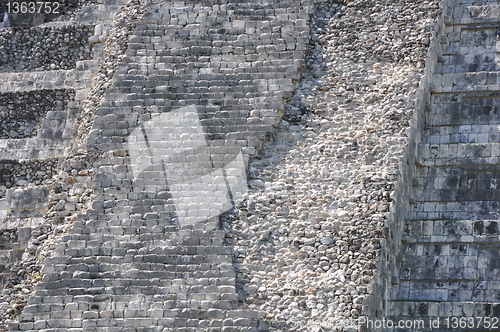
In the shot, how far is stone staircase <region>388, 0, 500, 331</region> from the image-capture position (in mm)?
15930

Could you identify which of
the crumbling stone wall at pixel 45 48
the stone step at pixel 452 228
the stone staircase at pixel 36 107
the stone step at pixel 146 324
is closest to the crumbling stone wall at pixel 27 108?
the stone staircase at pixel 36 107

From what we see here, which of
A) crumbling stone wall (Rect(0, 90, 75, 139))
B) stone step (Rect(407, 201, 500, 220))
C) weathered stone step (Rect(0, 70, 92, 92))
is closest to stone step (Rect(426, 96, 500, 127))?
stone step (Rect(407, 201, 500, 220))

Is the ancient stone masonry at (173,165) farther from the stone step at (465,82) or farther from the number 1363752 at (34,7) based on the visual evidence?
the number 1363752 at (34,7)

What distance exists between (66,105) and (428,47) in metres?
6.30

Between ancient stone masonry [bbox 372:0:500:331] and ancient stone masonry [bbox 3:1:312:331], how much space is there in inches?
89.6

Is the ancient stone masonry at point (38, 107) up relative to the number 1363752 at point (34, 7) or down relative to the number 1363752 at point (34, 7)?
down

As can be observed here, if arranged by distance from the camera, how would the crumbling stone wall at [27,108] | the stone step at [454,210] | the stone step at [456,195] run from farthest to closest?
the crumbling stone wall at [27,108], the stone step at [456,195], the stone step at [454,210]

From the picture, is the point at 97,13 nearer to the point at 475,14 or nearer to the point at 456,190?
the point at 475,14

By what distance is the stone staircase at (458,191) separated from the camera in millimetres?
15930

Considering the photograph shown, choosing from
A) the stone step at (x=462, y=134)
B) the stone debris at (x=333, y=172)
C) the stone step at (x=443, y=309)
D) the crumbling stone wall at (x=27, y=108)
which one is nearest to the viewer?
the stone debris at (x=333, y=172)

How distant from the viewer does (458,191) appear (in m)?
16.6

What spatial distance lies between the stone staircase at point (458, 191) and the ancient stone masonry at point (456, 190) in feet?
0.05

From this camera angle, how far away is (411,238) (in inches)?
643

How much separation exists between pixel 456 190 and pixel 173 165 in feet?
13.7
